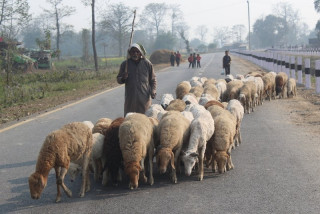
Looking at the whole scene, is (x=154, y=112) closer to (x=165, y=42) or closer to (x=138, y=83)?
(x=138, y=83)

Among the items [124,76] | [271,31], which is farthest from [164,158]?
[271,31]

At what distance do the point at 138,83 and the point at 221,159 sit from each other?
257 centimetres

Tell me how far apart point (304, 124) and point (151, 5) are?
134m

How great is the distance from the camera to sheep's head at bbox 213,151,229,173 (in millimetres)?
6918

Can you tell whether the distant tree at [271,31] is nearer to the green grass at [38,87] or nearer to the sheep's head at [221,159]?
the green grass at [38,87]

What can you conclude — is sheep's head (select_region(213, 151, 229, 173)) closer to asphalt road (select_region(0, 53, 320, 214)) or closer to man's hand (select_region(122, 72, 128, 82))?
asphalt road (select_region(0, 53, 320, 214))

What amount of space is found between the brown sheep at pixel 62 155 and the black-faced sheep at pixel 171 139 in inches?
40.9

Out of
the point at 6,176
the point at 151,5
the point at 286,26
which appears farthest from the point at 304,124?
the point at 286,26

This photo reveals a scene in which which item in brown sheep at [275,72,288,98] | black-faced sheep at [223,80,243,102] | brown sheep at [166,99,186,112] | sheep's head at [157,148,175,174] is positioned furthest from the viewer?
brown sheep at [275,72,288,98]

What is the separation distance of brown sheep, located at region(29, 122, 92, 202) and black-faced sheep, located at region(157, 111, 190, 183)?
3.40 ft

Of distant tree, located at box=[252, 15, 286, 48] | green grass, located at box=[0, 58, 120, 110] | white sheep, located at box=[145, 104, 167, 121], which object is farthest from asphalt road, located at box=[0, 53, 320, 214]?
distant tree, located at box=[252, 15, 286, 48]

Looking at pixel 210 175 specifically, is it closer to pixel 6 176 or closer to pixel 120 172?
pixel 120 172

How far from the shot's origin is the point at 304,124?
11.0 m

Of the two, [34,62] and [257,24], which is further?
[257,24]
